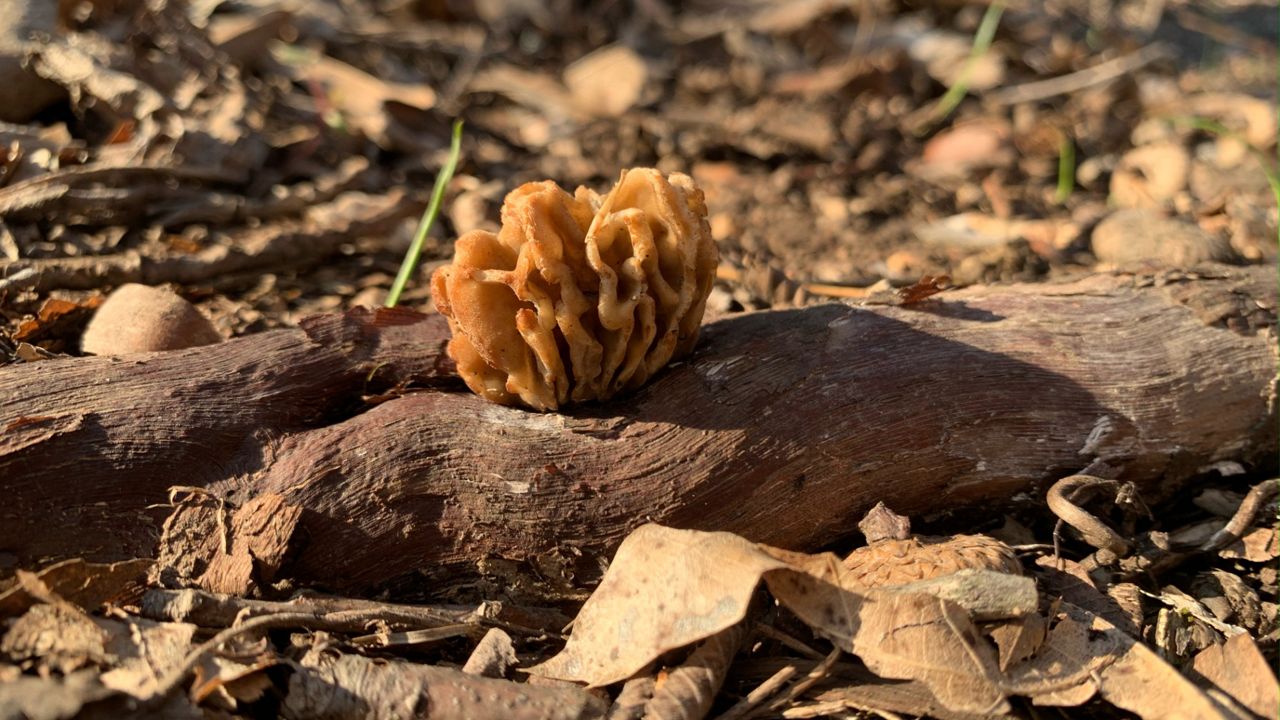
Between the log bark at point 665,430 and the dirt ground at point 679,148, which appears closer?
the log bark at point 665,430

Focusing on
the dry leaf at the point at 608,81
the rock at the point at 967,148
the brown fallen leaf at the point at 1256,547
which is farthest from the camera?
the dry leaf at the point at 608,81

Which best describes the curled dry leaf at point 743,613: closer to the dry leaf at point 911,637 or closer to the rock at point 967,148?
the dry leaf at point 911,637

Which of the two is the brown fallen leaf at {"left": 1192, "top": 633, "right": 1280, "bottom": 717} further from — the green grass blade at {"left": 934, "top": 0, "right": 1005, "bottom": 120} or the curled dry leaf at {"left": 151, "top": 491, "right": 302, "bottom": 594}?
the green grass blade at {"left": 934, "top": 0, "right": 1005, "bottom": 120}

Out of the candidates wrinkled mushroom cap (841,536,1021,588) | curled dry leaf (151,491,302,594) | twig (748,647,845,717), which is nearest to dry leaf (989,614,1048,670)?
wrinkled mushroom cap (841,536,1021,588)

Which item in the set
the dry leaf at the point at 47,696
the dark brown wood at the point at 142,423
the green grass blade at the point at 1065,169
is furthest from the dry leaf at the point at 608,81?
the dry leaf at the point at 47,696

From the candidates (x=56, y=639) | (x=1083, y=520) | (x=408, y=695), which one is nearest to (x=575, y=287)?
(x=408, y=695)

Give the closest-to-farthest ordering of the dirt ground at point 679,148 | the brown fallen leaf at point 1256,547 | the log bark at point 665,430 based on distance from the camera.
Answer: the log bark at point 665,430 < the brown fallen leaf at point 1256,547 < the dirt ground at point 679,148

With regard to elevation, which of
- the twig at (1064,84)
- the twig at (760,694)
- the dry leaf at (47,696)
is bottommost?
the twig at (760,694)

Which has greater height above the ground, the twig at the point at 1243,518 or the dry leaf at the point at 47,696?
the dry leaf at the point at 47,696
